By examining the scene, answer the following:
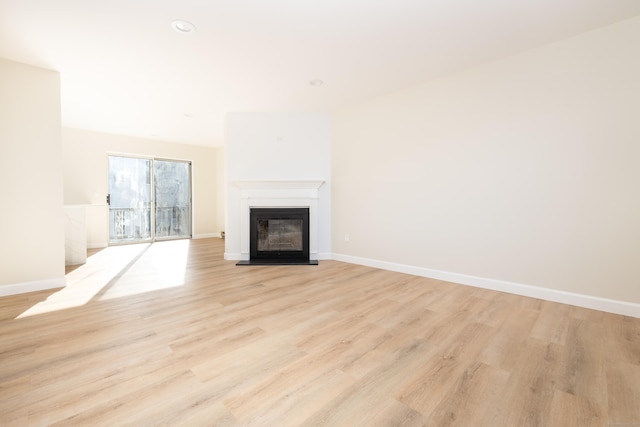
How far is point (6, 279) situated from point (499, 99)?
5.83 meters

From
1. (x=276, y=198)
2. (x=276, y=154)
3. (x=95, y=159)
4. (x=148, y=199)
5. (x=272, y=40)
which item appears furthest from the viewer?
(x=148, y=199)

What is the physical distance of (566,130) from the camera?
2.71m

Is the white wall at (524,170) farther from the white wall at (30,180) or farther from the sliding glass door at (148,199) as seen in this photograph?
the sliding glass door at (148,199)

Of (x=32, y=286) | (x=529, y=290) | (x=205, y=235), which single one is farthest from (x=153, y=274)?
(x=529, y=290)

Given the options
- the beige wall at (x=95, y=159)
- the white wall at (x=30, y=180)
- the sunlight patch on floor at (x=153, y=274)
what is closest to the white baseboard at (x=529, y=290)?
the sunlight patch on floor at (x=153, y=274)

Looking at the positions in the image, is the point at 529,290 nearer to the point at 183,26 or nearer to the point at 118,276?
the point at 183,26

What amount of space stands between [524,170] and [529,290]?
1.29 metres

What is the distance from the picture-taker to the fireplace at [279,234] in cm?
469

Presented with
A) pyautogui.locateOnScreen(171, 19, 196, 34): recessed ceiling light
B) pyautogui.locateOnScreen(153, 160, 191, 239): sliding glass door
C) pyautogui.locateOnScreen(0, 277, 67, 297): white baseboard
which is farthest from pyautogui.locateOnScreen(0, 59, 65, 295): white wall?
pyautogui.locateOnScreen(153, 160, 191, 239): sliding glass door

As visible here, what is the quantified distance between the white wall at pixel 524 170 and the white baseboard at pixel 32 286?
13.6 ft

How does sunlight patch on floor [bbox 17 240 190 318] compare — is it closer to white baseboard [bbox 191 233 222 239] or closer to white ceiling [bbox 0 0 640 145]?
white baseboard [bbox 191 233 222 239]

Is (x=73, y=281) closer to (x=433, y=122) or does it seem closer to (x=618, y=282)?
(x=433, y=122)

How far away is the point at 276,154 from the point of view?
4926mm

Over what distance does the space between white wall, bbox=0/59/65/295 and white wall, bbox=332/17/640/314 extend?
4126 mm
